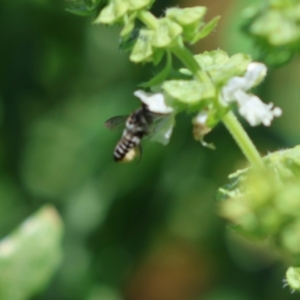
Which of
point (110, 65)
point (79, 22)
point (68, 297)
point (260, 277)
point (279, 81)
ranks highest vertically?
point (79, 22)

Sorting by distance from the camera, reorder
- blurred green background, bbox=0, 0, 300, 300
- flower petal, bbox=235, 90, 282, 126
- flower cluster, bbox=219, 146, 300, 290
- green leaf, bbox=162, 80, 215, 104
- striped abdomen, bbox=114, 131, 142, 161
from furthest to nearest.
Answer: blurred green background, bbox=0, 0, 300, 300 → striped abdomen, bbox=114, 131, 142, 161 → flower petal, bbox=235, 90, 282, 126 → green leaf, bbox=162, 80, 215, 104 → flower cluster, bbox=219, 146, 300, 290

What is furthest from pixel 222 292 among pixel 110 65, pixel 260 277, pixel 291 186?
pixel 291 186

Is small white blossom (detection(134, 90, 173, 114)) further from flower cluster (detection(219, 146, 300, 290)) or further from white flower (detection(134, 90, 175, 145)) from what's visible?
flower cluster (detection(219, 146, 300, 290))

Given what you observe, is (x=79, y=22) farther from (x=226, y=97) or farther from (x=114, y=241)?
(x=226, y=97)

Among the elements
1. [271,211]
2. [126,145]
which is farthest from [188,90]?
[126,145]

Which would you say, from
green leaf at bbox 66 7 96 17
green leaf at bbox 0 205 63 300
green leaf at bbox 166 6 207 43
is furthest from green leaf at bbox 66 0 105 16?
green leaf at bbox 0 205 63 300

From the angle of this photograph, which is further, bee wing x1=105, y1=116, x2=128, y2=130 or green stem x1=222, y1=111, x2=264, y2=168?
bee wing x1=105, y1=116, x2=128, y2=130

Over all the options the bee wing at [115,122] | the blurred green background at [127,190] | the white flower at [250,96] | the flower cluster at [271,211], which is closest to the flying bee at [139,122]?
the bee wing at [115,122]
